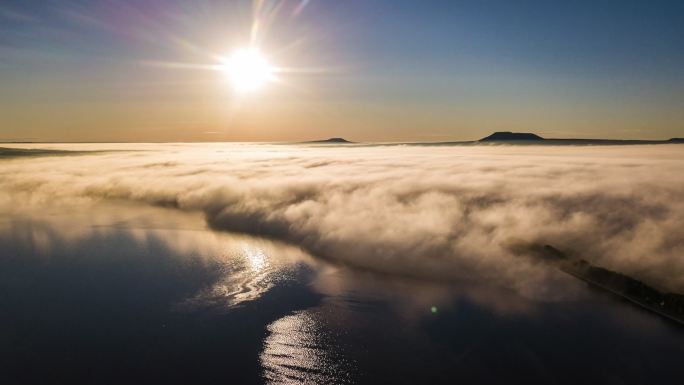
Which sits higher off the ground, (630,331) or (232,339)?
(232,339)

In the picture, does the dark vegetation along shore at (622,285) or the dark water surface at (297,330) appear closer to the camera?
the dark water surface at (297,330)

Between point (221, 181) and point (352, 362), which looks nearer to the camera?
point (352, 362)

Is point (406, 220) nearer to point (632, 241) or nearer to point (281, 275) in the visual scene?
point (281, 275)

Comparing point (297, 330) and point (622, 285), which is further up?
point (297, 330)

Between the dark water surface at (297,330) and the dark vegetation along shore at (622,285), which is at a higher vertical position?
the dark water surface at (297,330)


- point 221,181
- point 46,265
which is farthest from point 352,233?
point 221,181

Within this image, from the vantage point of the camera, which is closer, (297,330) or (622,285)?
(297,330)
